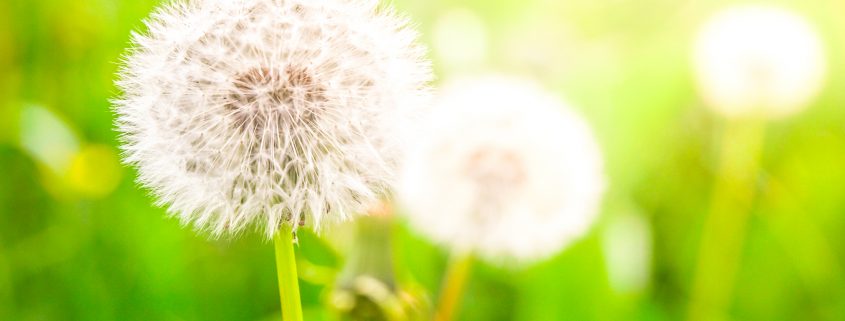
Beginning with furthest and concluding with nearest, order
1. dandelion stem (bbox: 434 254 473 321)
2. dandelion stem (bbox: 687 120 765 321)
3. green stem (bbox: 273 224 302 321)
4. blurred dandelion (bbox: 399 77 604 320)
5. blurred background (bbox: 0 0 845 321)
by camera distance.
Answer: blurred background (bbox: 0 0 845 321), dandelion stem (bbox: 687 120 765 321), blurred dandelion (bbox: 399 77 604 320), dandelion stem (bbox: 434 254 473 321), green stem (bbox: 273 224 302 321)

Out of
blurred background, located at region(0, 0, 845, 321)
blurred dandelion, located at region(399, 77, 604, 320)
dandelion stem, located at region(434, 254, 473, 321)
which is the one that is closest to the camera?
dandelion stem, located at region(434, 254, 473, 321)

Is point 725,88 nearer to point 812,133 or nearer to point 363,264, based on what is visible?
point 812,133

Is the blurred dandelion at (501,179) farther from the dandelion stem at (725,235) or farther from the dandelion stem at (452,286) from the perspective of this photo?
the dandelion stem at (725,235)

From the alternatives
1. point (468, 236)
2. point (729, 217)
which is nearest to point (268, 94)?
point (468, 236)

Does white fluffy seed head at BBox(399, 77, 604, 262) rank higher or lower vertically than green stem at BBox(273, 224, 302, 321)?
higher

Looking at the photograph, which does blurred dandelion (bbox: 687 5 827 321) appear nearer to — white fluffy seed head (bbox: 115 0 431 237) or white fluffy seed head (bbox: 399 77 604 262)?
white fluffy seed head (bbox: 399 77 604 262)

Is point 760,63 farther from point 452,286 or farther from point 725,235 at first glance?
point 452,286

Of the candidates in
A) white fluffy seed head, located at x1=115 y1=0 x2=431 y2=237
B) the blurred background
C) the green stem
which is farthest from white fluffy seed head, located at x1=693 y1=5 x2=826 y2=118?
the green stem

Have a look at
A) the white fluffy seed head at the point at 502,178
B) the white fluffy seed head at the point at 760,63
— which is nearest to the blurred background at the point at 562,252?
the white fluffy seed head at the point at 502,178
